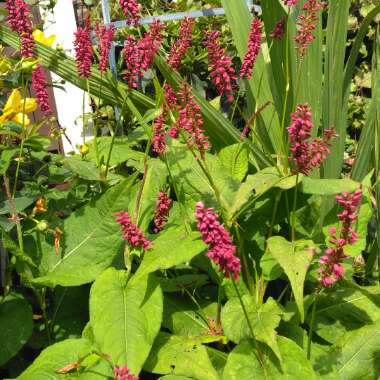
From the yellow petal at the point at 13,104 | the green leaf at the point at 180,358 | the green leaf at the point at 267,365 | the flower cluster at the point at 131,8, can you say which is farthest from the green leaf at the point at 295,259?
the yellow petal at the point at 13,104

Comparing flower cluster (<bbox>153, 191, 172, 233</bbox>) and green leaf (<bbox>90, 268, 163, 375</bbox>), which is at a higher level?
flower cluster (<bbox>153, 191, 172, 233</bbox>)

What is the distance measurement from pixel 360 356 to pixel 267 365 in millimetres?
274

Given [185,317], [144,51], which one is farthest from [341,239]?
[144,51]

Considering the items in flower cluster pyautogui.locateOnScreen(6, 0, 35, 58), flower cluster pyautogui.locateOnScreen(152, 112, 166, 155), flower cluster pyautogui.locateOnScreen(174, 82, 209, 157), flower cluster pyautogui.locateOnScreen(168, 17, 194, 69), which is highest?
flower cluster pyautogui.locateOnScreen(6, 0, 35, 58)

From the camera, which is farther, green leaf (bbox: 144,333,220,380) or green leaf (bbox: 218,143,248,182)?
green leaf (bbox: 218,143,248,182)

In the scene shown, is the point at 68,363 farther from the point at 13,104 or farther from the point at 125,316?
the point at 13,104

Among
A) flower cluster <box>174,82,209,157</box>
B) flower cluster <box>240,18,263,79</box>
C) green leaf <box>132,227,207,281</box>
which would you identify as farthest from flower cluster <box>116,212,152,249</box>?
flower cluster <box>240,18,263,79</box>

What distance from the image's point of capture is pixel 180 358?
1.30 meters

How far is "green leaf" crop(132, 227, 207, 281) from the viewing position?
4.04 feet

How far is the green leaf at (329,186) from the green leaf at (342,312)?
0.31 meters

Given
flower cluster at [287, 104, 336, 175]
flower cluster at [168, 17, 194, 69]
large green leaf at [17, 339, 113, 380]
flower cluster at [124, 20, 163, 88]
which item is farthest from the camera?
flower cluster at [168, 17, 194, 69]

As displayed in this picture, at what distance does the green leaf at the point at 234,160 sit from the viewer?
1.61 m

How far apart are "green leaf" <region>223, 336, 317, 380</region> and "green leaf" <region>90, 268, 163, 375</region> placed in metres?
0.19

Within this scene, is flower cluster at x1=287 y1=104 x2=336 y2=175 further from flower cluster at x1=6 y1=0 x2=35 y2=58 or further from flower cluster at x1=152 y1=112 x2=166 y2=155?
flower cluster at x1=6 y1=0 x2=35 y2=58
